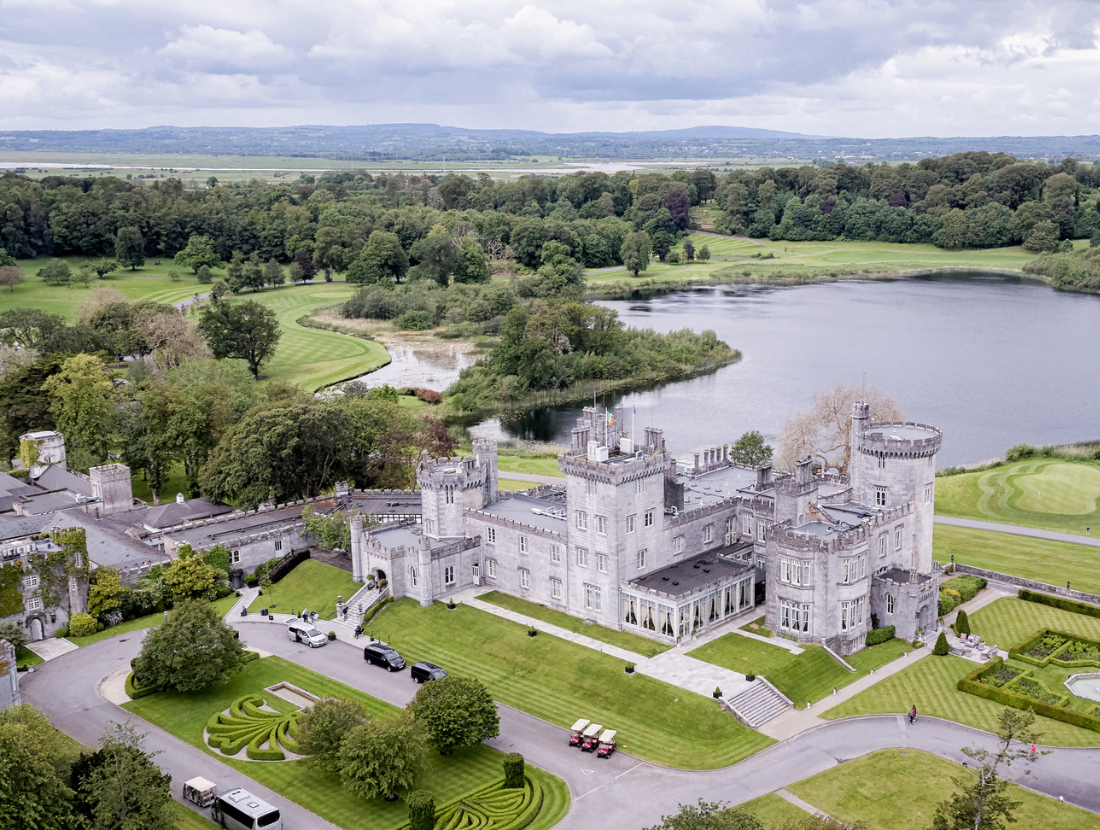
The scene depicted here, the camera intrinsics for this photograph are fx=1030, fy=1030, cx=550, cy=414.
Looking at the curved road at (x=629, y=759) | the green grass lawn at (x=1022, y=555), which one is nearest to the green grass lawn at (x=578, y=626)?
the curved road at (x=629, y=759)

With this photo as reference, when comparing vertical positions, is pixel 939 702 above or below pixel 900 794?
above

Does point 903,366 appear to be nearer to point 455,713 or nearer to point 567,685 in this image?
point 567,685

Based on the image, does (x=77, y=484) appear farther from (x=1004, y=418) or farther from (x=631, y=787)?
(x=1004, y=418)

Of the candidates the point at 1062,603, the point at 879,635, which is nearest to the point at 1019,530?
the point at 1062,603

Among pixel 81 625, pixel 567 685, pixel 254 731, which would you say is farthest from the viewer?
pixel 81 625

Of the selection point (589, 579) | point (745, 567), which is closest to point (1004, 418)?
point (745, 567)
